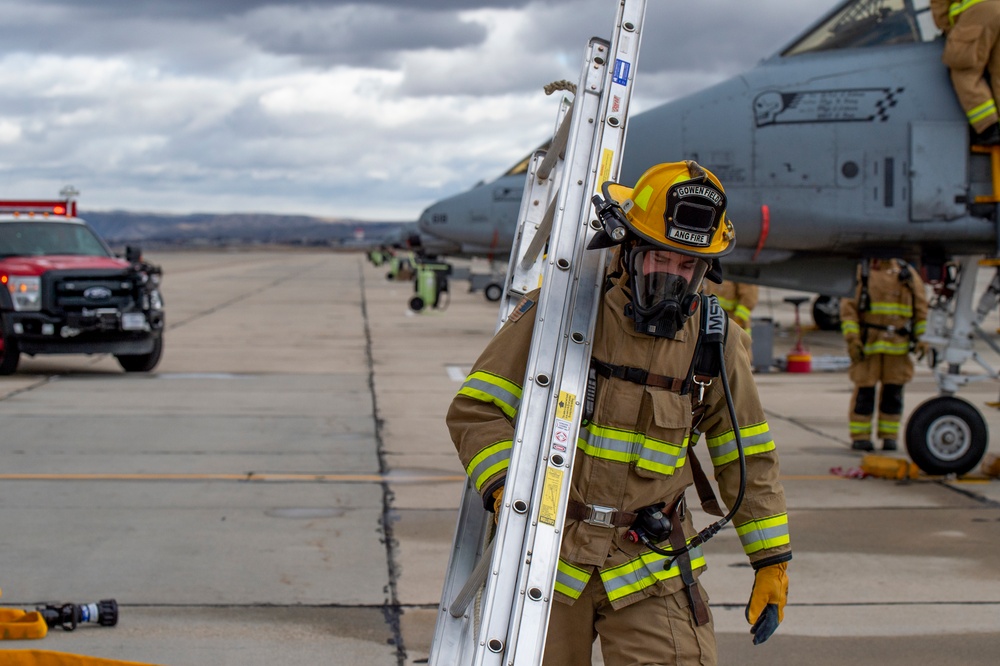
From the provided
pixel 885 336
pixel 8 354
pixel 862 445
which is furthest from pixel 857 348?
pixel 8 354

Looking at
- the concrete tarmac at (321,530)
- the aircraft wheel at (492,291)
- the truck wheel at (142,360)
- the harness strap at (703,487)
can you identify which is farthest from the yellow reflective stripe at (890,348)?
the aircraft wheel at (492,291)

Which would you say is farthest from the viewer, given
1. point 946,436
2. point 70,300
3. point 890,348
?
point 70,300

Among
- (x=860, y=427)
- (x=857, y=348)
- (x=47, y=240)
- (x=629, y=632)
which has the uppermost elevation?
(x=47, y=240)

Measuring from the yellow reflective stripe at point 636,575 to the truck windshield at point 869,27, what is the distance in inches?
239

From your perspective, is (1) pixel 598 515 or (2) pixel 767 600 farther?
(2) pixel 767 600

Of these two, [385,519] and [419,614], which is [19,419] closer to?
[385,519]

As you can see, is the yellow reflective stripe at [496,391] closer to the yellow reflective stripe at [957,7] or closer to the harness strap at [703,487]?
the harness strap at [703,487]

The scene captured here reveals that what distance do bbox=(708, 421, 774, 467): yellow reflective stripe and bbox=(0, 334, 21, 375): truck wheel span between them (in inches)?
458

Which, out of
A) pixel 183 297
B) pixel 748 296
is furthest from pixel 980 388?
pixel 183 297

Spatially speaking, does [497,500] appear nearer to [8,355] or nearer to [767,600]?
[767,600]

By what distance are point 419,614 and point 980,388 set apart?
1044cm

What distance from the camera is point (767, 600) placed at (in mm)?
3127

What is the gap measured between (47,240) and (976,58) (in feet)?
36.8

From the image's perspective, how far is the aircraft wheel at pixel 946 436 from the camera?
7.97 metres
